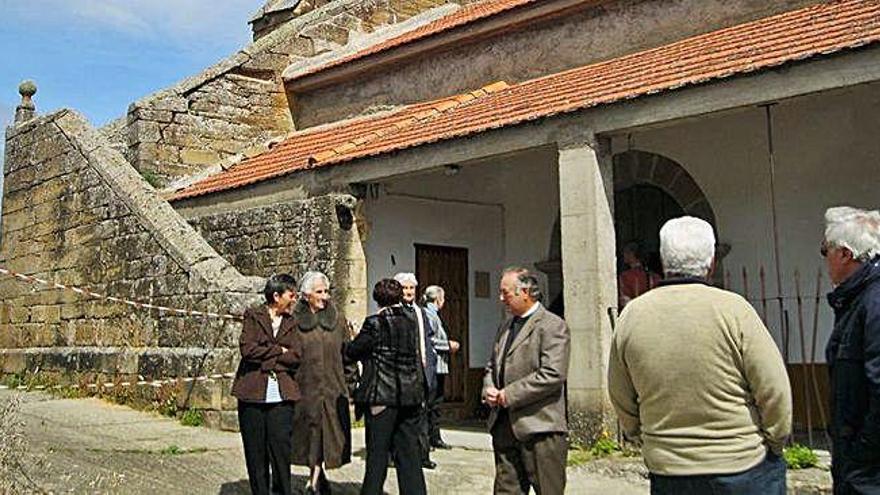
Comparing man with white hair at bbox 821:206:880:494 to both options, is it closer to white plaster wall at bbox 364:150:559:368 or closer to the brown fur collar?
the brown fur collar

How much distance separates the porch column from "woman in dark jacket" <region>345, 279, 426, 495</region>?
2.63 m

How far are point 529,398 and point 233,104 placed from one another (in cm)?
1186

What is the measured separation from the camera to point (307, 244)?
36.9 ft

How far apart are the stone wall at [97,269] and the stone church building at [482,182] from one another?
34 millimetres

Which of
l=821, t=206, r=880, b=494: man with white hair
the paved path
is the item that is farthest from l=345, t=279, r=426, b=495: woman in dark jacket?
l=821, t=206, r=880, b=494: man with white hair

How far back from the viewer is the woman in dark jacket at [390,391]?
587 centimetres

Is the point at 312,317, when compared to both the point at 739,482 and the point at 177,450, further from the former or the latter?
the point at 739,482

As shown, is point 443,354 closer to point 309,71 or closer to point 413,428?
point 413,428

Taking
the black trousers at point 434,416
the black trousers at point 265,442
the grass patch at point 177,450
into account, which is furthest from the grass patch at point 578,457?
the grass patch at point 177,450

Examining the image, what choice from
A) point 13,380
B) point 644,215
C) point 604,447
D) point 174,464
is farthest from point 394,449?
point 13,380

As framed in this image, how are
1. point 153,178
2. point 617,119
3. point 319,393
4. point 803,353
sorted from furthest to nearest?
point 153,178
point 803,353
point 617,119
point 319,393

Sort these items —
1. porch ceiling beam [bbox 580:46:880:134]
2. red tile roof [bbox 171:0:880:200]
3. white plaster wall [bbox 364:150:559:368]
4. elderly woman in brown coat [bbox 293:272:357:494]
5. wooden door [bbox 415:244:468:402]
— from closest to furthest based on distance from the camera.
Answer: elderly woman in brown coat [bbox 293:272:357:494]
porch ceiling beam [bbox 580:46:880:134]
red tile roof [bbox 171:0:880:200]
white plaster wall [bbox 364:150:559:368]
wooden door [bbox 415:244:468:402]

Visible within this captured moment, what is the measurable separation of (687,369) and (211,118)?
43.3 feet

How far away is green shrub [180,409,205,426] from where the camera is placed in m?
9.16
